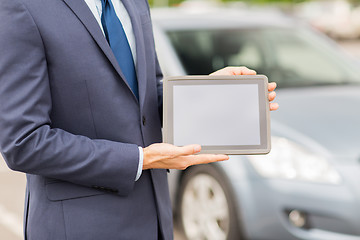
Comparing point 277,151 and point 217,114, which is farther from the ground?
point 217,114

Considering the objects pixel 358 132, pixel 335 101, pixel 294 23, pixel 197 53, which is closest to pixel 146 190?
pixel 358 132

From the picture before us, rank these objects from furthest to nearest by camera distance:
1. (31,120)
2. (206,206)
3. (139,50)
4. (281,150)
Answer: (206,206)
(281,150)
(139,50)
(31,120)

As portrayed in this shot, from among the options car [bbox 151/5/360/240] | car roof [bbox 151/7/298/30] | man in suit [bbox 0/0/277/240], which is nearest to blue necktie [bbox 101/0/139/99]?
man in suit [bbox 0/0/277/240]

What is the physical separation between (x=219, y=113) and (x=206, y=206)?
1.90 meters

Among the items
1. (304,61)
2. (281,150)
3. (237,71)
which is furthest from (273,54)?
(237,71)

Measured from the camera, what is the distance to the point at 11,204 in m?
4.43

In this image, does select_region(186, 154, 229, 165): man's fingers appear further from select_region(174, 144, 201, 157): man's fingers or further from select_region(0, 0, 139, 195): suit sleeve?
select_region(0, 0, 139, 195): suit sleeve

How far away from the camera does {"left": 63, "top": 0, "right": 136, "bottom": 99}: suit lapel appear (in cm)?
144

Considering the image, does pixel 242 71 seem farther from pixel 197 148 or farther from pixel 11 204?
pixel 11 204

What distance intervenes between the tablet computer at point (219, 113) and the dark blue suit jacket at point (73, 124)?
0.10 meters

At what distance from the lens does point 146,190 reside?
5.34 ft

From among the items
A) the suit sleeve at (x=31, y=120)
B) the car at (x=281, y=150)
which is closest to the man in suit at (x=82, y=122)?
the suit sleeve at (x=31, y=120)

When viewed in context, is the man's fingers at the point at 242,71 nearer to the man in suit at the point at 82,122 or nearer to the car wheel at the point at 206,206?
the man in suit at the point at 82,122

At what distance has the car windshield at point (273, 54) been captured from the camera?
13.6 ft
